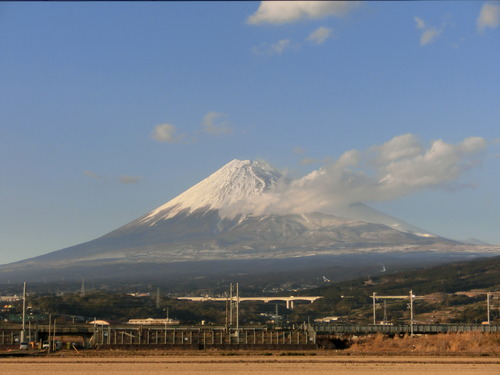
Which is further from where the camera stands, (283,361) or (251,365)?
(283,361)

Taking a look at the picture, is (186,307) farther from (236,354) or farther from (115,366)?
(115,366)

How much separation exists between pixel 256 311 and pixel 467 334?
94.7 m

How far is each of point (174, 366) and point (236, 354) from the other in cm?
1352

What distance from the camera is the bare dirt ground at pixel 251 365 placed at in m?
63.2

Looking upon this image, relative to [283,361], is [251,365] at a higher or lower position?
lower

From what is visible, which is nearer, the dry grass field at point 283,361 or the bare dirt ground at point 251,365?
the bare dirt ground at point 251,365

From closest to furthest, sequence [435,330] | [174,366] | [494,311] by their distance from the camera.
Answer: [174,366]
[435,330]
[494,311]

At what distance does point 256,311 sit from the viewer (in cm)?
18962

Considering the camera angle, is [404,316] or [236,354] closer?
[236,354]

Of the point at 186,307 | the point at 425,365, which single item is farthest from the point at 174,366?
the point at 186,307

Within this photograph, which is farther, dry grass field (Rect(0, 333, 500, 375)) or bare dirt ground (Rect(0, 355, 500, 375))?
dry grass field (Rect(0, 333, 500, 375))

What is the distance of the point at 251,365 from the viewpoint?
222 feet

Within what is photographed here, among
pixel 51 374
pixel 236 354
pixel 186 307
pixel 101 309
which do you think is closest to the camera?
pixel 51 374

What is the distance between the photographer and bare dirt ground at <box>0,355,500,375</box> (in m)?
63.2
